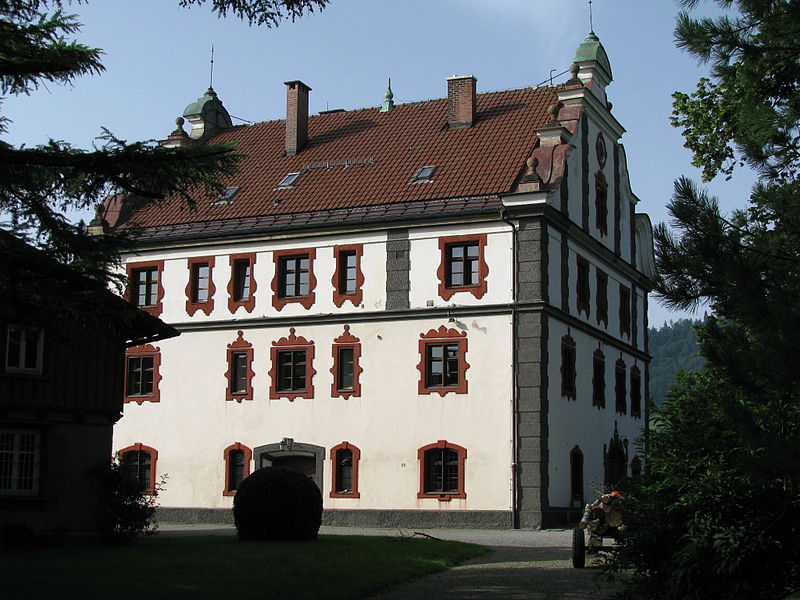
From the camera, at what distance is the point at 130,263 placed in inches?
1626

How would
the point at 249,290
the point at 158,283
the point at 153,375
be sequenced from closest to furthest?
the point at 249,290
the point at 153,375
the point at 158,283

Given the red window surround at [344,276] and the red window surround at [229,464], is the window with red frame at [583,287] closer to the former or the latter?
the red window surround at [344,276]

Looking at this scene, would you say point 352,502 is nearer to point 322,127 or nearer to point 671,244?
point 322,127

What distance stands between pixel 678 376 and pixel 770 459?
10.9 ft

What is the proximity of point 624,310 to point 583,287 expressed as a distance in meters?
5.37

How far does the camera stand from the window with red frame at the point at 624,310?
1702 inches

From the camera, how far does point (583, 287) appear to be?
1529 inches

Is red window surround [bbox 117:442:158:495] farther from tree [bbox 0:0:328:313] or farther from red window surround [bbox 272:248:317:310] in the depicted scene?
tree [bbox 0:0:328:313]

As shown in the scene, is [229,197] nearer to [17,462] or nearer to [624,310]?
[624,310]

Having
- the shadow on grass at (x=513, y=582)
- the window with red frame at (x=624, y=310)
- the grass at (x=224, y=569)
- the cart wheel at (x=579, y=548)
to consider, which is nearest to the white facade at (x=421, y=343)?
the window with red frame at (x=624, y=310)

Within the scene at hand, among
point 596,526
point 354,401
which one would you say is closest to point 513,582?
point 596,526

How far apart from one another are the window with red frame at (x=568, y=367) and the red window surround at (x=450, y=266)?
10.7 ft

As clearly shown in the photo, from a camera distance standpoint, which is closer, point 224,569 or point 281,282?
point 224,569

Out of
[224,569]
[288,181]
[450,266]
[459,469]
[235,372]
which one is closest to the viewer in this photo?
[224,569]
